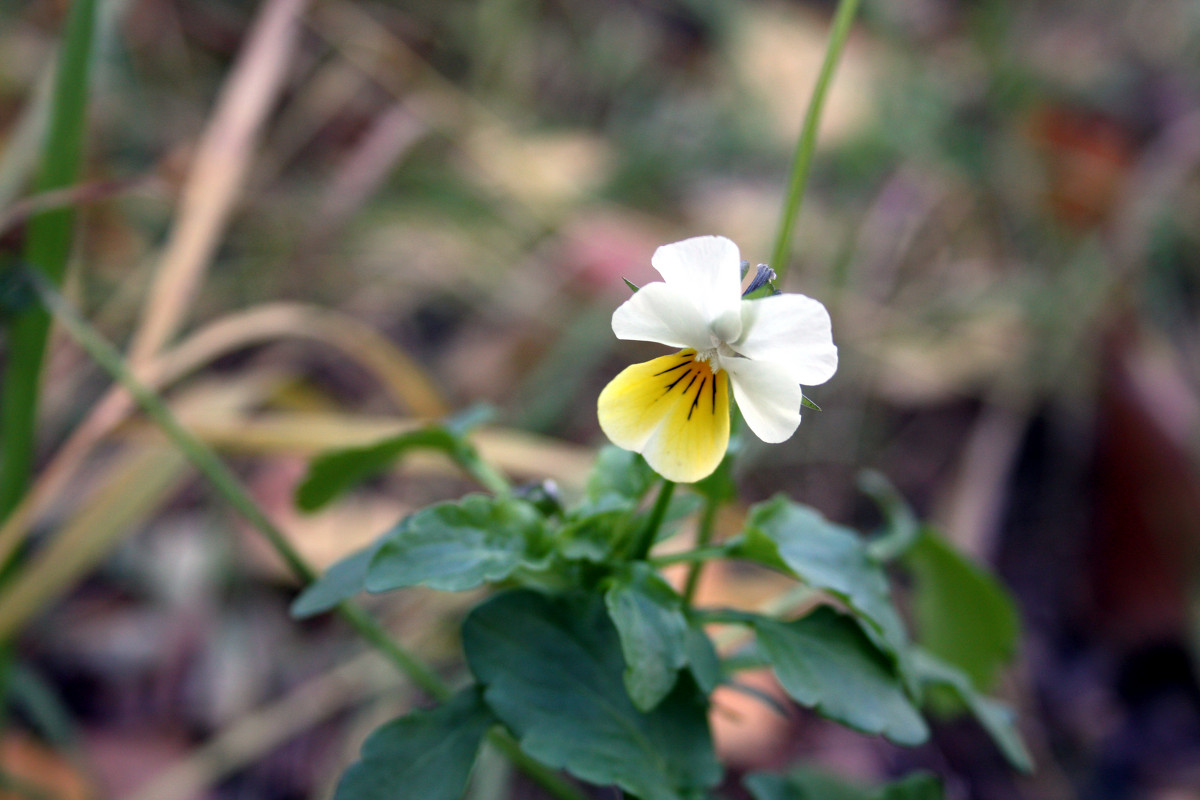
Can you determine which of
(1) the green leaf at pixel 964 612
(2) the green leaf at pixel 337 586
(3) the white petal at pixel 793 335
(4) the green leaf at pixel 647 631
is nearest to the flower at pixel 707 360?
(3) the white petal at pixel 793 335

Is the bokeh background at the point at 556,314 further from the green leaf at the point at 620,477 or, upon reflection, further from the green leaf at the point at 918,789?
the green leaf at the point at 620,477

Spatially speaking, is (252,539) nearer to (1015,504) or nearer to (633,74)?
(1015,504)

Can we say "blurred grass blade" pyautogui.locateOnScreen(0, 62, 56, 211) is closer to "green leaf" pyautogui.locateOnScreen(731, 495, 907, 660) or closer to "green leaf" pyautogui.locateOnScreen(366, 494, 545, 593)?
"green leaf" pyautogui.locateOnScreen(366, 494, 545, 593)

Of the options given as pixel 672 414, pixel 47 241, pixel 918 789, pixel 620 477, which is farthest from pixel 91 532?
pixel 918 789

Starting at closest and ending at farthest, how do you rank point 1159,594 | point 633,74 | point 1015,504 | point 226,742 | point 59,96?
point 59,96 < point 226,742 < point 1159,594 < point 1015,504 < point 633,74

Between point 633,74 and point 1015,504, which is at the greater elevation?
point 633,74

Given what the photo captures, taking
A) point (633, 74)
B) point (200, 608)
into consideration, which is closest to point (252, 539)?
point (200, 608)
